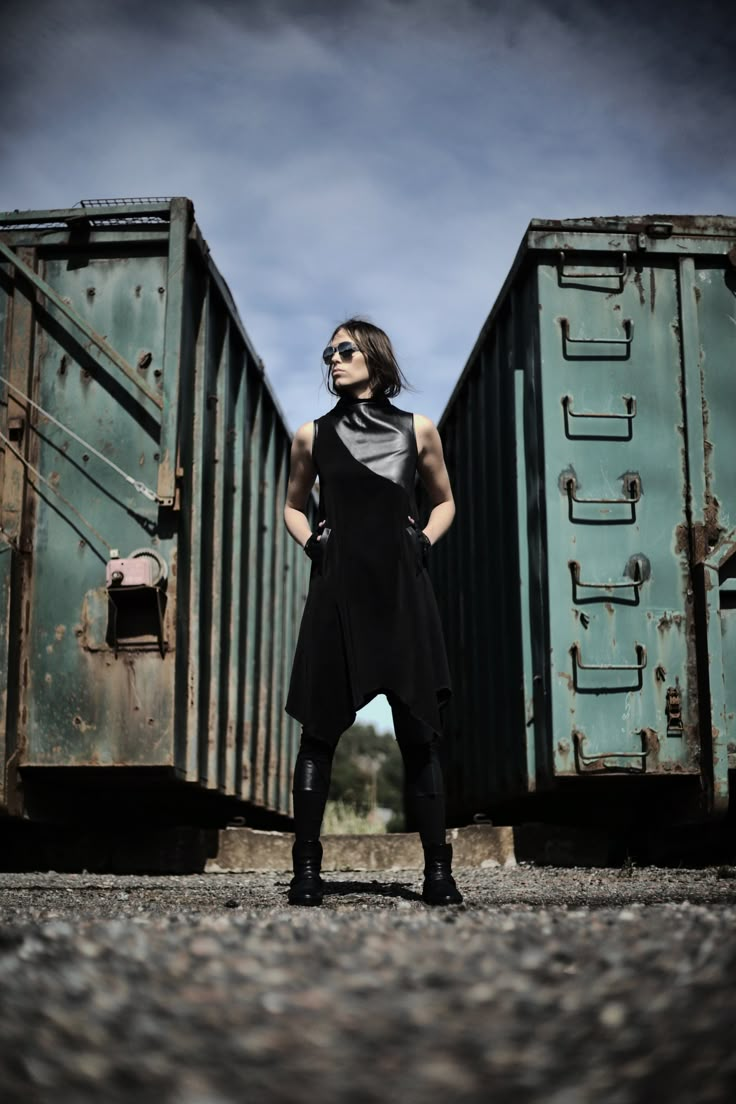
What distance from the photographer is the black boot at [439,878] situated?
10.7 ft

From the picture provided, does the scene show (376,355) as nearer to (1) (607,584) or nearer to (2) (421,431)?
(2) (421,431)

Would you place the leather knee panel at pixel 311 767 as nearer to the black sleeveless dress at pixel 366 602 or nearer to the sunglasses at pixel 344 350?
the black sleeveless dress at pixel 366 602

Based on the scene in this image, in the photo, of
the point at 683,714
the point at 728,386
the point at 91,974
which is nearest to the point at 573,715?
the point at 683,714

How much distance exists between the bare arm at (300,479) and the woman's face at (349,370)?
0.17 m

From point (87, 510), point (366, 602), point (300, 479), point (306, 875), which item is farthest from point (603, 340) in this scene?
point (306, 875)

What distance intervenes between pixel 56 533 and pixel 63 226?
5.25 ft

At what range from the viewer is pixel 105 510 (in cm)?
552

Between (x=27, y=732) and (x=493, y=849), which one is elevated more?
(x=27, y=732)

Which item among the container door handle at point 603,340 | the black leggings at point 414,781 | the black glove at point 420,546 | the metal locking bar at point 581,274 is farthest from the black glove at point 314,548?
the metal locking bar at point 581,274

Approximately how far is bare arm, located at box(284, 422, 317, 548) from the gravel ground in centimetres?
209

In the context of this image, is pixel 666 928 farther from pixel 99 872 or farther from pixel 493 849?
pixel 99 872

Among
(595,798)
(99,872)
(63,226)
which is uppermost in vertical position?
(63,226)

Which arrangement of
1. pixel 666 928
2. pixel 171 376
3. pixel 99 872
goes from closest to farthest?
pixel 666 928
pixel 171 376
pixel 99 872

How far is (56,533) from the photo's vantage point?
18.1 ft
